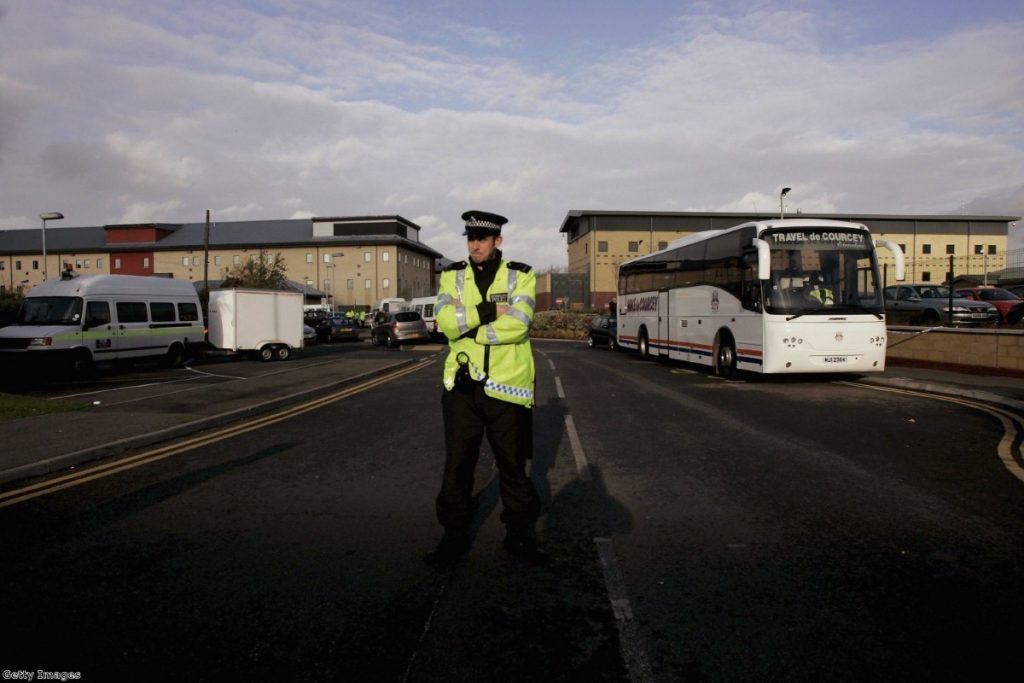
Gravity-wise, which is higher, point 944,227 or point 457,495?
point 944,227

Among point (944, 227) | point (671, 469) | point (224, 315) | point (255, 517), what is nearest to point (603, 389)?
point (671, 469)

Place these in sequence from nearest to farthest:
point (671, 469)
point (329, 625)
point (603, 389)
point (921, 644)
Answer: point (921, 644)
point (329, 625)
point (671, 469)
point (603, 389)

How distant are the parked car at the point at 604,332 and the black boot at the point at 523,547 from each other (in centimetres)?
2477

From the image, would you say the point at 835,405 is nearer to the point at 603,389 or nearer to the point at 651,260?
the point at 603,389

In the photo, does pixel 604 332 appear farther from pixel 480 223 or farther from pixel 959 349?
pixel 480 223

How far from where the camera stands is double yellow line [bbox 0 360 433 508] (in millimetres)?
5707

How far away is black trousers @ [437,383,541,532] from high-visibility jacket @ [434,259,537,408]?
10cm

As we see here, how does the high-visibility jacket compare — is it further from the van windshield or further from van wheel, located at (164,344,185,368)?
van wheel, located at (164,344,185,368)

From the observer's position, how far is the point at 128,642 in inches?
118

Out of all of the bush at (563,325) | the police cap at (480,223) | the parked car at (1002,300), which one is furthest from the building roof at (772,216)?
the police cap at (480,223)

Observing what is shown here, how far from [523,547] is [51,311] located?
17.3 metres

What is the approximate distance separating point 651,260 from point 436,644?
19324mm

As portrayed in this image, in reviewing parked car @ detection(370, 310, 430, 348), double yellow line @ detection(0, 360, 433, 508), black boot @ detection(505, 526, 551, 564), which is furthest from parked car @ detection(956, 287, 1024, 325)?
→ black boot @ detection(505, 526, 551, 564)

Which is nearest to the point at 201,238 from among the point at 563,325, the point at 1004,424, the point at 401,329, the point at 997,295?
the point at 563,325
